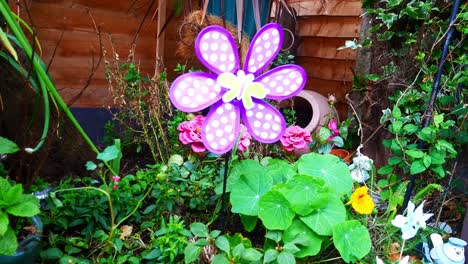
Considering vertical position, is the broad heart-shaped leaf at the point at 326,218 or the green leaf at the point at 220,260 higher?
the broad heart-shaped leaf at the point at 326,218

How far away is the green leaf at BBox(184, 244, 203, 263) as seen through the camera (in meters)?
1.04

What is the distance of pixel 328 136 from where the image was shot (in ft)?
5.63

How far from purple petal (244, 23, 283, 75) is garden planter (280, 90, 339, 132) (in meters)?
1.01

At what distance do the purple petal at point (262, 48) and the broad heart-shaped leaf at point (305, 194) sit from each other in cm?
37

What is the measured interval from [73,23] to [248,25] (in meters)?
1.16

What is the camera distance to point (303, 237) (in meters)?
1.09

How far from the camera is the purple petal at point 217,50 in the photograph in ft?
3.43

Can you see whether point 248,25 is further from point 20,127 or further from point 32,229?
point 32,229

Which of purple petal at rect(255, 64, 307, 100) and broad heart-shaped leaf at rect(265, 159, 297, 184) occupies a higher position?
purple petal at rect(255, 64, 307, 100)

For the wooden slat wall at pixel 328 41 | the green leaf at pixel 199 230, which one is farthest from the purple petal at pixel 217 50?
the wooden slat wall at pixel 328 41

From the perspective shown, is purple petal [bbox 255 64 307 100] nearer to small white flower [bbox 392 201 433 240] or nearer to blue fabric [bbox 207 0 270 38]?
small white flower [bbox 392 201 433 240]

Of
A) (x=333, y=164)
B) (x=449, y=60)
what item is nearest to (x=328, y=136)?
(x=333, y=164)

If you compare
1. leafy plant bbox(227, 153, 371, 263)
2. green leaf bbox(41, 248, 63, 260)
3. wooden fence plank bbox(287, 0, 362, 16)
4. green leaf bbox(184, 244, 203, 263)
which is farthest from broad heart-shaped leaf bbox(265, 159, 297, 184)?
wooden fence plank bbox(287, 0, 362, 16)

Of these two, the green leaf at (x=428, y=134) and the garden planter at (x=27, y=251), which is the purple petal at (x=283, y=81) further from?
the garden planter at (x=27, y=251)
